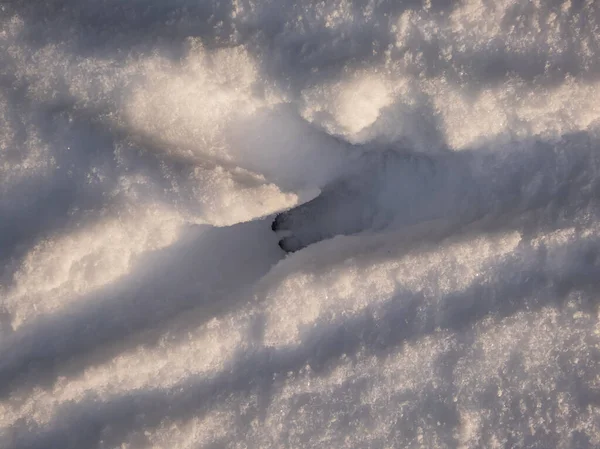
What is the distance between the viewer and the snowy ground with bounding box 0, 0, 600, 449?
87cm

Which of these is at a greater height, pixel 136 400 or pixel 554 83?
pixel 554 83

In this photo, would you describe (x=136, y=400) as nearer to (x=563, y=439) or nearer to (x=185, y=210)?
(x=185, y=210)

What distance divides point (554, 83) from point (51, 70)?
888mm

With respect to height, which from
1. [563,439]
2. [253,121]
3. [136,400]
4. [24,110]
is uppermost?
[24,110]

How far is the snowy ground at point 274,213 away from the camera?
0.87 m

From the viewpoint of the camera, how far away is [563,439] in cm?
86

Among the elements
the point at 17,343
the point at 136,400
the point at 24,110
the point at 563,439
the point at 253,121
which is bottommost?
the point at 563,439

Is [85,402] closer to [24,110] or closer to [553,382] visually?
[24,110]

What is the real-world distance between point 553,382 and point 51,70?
1.04 meters

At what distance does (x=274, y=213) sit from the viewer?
0.94 metres

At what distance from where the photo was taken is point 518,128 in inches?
34.8

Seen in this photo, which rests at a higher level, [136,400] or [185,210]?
[185,210]

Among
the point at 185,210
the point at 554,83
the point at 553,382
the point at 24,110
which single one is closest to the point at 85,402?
the point at 185,210

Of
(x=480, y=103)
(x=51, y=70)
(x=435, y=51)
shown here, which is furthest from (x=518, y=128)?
(x=51, y=70)
